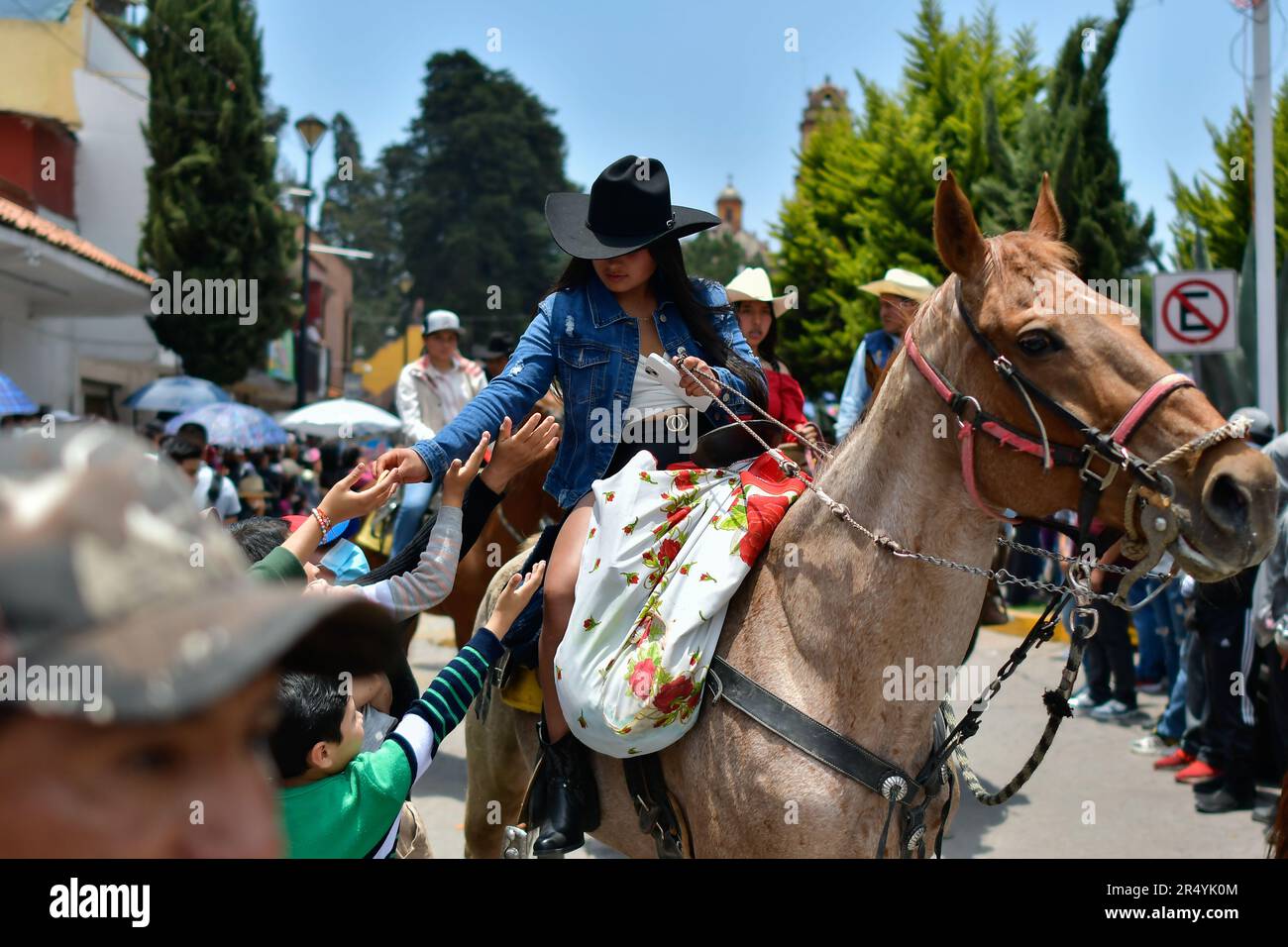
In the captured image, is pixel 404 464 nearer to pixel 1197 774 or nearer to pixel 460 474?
pixel 460 474

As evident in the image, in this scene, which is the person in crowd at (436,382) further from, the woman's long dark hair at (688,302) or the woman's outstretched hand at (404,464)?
the woman's outstretched hand at (404,464)

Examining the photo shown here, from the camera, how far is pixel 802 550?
9.14 ft

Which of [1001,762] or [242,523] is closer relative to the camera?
[242,523]

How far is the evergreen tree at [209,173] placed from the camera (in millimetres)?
21391

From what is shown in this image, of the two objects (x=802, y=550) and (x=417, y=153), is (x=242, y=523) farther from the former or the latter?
(x=417, y=153)

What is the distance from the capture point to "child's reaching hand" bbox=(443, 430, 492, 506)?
2.86 m

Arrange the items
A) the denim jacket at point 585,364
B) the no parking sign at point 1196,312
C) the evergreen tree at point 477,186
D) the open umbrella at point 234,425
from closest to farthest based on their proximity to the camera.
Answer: the denim jacket at point 585,364
the no parking sign at point 1196,312
the open umbrella at point 234,425
the evergreen tree at point 477,186

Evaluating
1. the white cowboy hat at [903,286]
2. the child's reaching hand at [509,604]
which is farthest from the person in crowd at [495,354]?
the child's reaching hand at [509,604]

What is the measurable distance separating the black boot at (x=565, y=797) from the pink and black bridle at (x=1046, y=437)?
1.40 meters

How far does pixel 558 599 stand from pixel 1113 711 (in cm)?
679
